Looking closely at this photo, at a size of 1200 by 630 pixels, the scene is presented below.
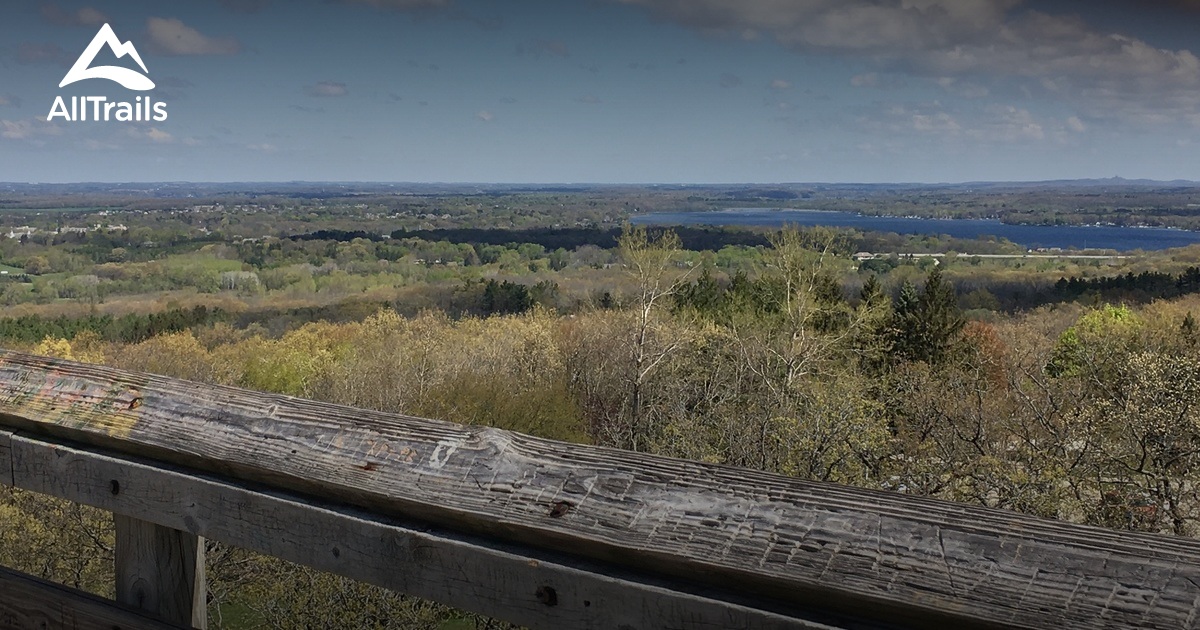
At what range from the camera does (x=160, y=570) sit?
165 centimetres

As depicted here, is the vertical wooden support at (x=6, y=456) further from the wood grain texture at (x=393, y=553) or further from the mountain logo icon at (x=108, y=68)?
the mountain logo icon at (x=108, y=68)

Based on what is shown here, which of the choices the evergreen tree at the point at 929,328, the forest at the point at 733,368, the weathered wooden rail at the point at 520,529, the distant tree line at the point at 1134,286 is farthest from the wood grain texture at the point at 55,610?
the distant tree line at the point at 1134,286

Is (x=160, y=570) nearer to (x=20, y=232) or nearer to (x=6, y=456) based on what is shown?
(x=6, y=456)

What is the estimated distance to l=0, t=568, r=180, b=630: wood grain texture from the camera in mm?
1598

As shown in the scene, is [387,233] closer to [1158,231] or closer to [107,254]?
[107,254]

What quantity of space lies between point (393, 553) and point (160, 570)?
0.55 metres

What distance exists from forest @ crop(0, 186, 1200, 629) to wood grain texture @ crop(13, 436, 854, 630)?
140 centimetres

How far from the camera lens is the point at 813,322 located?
45469 millimetres

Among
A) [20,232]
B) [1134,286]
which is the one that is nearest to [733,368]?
[1134,286]

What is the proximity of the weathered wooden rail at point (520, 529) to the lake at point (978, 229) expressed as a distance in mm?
105942

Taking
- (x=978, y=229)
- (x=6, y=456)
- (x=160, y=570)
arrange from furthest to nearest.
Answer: (x=978, y=229), (x=6, y=456), (x=160, y=570)

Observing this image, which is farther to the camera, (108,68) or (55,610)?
(108,68)

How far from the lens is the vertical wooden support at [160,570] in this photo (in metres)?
1.64

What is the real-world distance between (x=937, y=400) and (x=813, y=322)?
1795 cm
